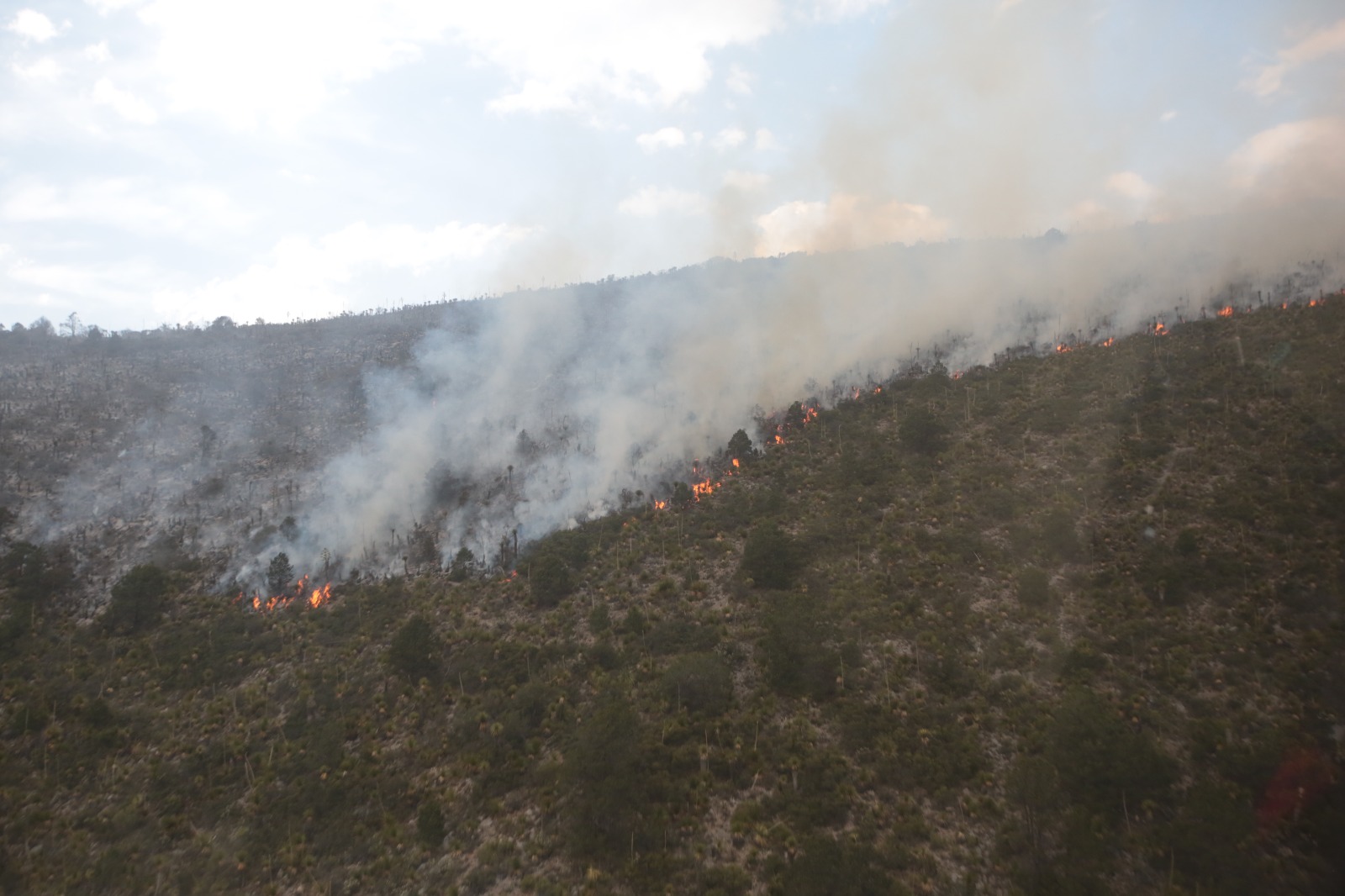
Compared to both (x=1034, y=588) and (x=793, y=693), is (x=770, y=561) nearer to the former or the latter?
(x=793, y=693)

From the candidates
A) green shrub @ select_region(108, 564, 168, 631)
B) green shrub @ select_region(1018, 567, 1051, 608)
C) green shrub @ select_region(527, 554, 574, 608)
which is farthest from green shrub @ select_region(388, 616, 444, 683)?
green shrub @ select_region(1018, 567, 1051, 608)

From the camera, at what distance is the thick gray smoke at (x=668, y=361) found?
5303cm

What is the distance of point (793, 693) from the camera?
96.9 ft

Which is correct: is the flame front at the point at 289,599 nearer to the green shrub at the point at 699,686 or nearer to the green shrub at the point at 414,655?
the green shrub at the point at 414,655

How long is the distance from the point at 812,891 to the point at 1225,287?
3043 inches

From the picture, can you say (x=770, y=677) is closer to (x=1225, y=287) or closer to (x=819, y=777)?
(x=819, y=777)

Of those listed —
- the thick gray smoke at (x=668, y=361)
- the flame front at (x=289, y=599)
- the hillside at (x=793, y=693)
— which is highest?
the thick gray smoke at (x=668, y=361)

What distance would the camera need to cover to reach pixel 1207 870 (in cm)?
1891

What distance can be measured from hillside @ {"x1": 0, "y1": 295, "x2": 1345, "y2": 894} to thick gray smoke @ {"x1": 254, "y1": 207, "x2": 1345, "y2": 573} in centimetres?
989

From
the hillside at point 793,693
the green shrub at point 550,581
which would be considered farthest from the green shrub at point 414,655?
the green shrub at point 550,581

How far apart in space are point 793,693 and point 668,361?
175ft

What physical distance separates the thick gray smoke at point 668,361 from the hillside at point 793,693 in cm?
989

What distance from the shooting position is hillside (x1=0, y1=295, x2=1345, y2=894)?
71.5ft

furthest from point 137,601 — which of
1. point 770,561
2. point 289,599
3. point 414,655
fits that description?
point 770,561
